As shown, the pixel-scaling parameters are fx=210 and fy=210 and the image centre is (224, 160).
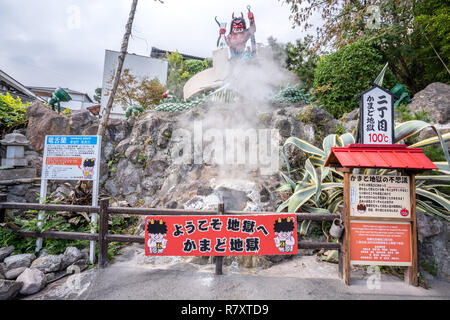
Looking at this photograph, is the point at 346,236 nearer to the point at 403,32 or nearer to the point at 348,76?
the point at 348,76

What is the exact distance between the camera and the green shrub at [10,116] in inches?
282

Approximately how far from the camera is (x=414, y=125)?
4164 mm

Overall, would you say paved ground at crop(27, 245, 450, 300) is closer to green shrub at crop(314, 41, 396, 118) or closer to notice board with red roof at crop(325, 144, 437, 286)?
notice board with red roof at crop(325, 144, 437, 286)

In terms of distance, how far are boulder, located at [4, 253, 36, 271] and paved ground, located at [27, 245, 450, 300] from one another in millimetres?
787

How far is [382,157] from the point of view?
3.09 m

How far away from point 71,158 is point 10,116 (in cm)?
546

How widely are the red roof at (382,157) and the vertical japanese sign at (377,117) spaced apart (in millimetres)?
194

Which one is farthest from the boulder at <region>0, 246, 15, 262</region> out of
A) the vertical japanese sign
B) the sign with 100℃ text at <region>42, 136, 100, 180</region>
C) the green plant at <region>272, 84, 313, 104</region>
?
the green plant at <region>272, 84, 313, 104</region>

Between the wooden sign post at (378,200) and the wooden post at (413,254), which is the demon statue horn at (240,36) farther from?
the wooden post at (413,254)

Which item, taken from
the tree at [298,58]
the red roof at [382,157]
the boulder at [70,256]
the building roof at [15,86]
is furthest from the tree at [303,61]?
the building roof at [15,86]

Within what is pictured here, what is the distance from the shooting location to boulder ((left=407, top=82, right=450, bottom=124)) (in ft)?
19.8

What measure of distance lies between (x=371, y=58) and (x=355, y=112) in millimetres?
2288
